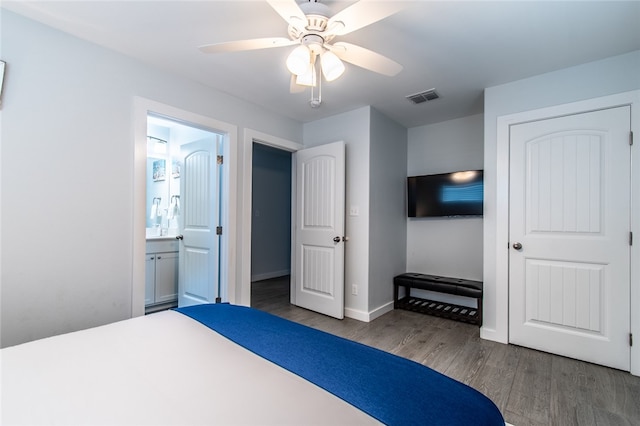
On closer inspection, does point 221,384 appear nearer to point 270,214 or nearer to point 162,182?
point 162,182

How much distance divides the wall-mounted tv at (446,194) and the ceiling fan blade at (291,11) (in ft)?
8.58

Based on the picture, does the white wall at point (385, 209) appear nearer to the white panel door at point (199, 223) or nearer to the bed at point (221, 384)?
the white panel door at point (199, 223)

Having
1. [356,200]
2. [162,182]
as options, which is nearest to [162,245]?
[162,182]

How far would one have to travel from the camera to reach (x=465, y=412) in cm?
82

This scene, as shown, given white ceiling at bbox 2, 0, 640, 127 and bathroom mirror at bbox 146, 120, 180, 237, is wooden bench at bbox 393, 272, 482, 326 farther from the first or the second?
bathroom mirror at bbox 146, 120, 180, 237

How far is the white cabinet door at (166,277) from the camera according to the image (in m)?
3.40

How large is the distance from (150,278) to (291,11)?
10.5 feet

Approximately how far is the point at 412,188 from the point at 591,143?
1.79 meters

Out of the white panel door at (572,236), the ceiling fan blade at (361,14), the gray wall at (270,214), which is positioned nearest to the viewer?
the ceiling fan blade at (361,14)

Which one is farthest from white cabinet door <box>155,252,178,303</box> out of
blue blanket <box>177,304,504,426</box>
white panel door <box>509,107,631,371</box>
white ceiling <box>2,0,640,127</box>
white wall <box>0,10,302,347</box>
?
white panel door <box>509,107,631,371</box>

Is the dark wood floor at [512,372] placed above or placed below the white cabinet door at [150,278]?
below

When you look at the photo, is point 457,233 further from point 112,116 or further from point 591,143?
point 112,116

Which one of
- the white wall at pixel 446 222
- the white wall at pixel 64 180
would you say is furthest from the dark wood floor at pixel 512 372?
the white wall at pixel 64 180

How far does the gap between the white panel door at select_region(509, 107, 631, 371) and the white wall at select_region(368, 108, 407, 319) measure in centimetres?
133
